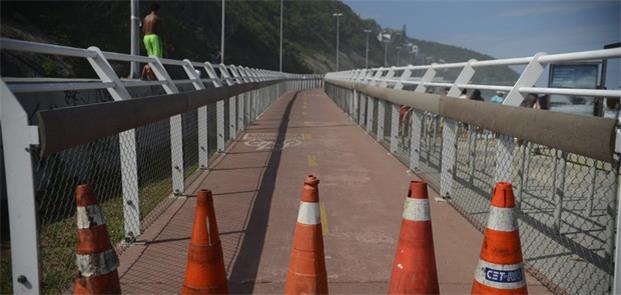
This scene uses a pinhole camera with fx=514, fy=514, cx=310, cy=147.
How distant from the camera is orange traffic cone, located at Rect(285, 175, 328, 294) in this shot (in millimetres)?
3604

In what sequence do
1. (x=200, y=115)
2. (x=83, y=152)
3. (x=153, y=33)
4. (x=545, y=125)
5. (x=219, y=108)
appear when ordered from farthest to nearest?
1. (x=153, y=33)
2. (x=219, y=108)
3. (x=200, y=115)
4. (x=83, y=152)
5. (x=545, y=125)

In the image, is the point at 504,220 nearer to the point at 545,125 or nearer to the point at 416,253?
the point at 416,253

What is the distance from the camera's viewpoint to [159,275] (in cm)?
441

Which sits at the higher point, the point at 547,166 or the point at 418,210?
Result: the point at 418,210

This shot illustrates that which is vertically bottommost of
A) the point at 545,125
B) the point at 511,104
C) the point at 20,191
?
the point at 20,191

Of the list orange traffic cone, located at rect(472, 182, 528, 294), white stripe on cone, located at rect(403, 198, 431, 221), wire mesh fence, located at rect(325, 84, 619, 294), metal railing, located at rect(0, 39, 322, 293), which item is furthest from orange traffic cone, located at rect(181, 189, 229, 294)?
wire mesh fence, located at rect(325, 84, 619, 294)

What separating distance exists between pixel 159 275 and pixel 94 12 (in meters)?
30.3

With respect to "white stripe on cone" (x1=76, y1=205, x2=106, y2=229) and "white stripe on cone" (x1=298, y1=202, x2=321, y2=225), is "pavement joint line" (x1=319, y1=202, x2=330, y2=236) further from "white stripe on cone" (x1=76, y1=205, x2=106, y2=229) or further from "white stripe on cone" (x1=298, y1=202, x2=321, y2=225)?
"white stripe on cone" (x1=76, y1=205, x2=106, y2=229)

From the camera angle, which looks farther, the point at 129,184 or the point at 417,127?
the point at 417,127

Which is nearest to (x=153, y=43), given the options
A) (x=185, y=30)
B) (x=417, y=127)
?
(x=417, y=127)

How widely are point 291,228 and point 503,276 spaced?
9.57 feet

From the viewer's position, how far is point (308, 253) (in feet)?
11.9

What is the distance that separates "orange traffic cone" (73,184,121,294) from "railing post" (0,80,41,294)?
237 millimetres

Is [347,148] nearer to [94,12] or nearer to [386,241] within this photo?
[386,241]
